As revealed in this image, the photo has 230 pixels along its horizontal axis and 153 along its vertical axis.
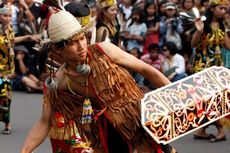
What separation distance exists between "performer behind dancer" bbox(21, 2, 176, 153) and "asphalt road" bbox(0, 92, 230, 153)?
13.8 ft

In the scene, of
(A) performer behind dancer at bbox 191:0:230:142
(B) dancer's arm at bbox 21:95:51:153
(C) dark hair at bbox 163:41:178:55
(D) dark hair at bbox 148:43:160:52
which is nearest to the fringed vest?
(B) dancer's arm at bbox 21:95:51:153

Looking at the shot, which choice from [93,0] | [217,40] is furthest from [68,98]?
[93,0]

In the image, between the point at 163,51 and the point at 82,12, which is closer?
the point at 82,12

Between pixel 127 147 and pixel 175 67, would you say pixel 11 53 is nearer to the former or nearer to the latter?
pixel 175 67

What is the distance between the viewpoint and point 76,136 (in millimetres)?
6328

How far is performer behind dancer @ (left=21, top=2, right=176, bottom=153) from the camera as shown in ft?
19.0

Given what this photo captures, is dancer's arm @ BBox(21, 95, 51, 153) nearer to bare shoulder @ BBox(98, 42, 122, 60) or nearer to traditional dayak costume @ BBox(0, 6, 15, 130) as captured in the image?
bare shoulder @ BBox(98, 42, 122, 60)

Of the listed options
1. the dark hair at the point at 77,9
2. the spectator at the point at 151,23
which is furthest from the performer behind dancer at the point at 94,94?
the spectator at the point at 151,23

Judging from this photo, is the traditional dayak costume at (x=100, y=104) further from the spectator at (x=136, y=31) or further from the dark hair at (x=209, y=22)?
the spectator at (x=136, y=31)

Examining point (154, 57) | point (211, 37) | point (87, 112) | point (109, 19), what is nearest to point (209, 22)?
point (211, 37)

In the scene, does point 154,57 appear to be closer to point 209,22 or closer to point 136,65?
point 209,22

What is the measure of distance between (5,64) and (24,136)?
0.98 metres

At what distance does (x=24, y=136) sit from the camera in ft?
37.4

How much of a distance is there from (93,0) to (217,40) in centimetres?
546
